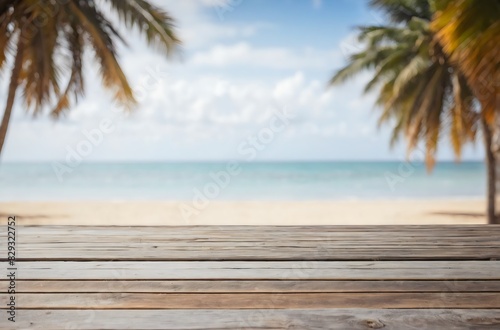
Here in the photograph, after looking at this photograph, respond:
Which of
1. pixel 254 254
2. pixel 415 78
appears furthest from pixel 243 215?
pixel 254 254

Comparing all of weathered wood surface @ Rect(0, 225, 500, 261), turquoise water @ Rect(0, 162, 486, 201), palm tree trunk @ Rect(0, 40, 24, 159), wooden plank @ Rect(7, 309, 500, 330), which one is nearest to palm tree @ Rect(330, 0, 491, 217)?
palm tree trunk @ Rect(0, 40, 24, 159)

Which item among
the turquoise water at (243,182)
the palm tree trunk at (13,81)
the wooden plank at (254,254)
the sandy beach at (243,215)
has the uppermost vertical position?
the palm tree trunk at (13,81)

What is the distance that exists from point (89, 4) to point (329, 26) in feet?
122

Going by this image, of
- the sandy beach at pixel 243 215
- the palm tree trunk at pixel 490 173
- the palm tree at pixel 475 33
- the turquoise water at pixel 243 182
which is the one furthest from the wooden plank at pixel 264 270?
the turquoise water at pixel 243 182

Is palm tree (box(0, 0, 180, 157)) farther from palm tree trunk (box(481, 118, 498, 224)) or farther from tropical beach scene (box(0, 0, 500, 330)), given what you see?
palm tree trunk (box(481, 118, 498, 224))

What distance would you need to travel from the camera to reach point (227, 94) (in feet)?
133

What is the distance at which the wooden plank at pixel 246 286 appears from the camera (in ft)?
4.93

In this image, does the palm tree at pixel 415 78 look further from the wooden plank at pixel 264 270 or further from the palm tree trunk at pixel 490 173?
the wooden plank at pixel 264 270

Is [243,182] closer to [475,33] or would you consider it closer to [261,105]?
[261,105]

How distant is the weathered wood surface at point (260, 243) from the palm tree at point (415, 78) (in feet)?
20.9

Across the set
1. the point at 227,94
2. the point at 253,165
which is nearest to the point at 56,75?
the point at 253,165

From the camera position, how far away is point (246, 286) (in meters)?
1.55

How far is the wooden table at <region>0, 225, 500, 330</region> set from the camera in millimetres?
1277

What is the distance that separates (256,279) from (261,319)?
1.14ft
